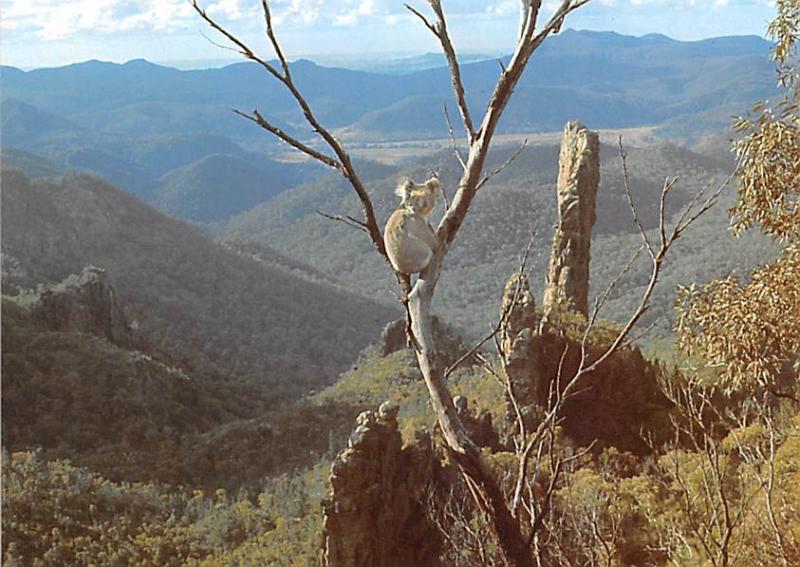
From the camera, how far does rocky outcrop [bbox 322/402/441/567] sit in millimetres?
7668

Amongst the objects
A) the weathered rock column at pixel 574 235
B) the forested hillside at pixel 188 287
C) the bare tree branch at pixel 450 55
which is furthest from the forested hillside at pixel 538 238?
the bare tree branch at pixel 450 55

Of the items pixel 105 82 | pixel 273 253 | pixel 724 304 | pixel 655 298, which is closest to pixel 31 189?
pixel 273 253

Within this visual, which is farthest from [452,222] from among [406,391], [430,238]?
[406,391]

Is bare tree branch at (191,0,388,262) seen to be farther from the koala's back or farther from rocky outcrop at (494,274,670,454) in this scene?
rocky outcrop at (494,274,670,454)

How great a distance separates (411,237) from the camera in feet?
7.73

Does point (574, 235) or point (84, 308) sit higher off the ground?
point (574, 235)

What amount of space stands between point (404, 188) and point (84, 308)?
28042mm

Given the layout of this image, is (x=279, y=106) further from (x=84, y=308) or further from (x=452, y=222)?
(x=452, y=222)

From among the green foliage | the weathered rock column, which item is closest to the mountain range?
the green foliage

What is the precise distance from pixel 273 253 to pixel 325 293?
11825mm

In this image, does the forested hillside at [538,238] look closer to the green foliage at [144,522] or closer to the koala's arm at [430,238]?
the green foliage at [144,522]

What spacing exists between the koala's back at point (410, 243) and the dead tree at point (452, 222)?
0.13ft

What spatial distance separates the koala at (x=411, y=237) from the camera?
2.35m

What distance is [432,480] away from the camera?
28.0ft
